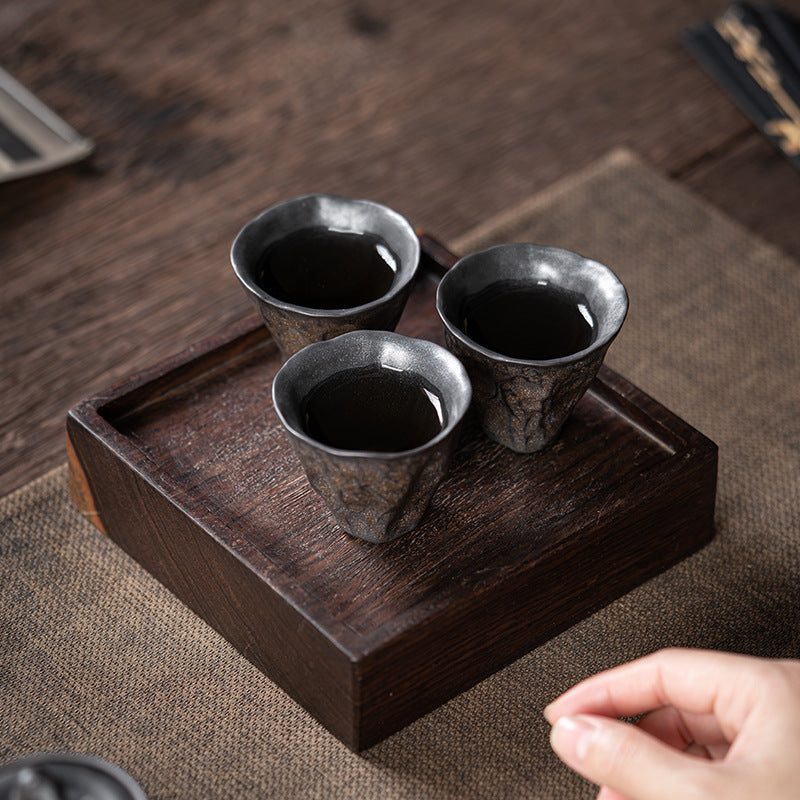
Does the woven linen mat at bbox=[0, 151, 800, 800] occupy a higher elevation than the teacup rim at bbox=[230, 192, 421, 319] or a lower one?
lower

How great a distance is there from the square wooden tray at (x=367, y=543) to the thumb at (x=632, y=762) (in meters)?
0.11

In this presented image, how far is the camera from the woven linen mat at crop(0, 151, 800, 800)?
72 cm

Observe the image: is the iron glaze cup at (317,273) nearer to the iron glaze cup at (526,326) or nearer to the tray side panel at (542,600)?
the iron glaze cup at (526,326)

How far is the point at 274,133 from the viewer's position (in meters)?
1.25

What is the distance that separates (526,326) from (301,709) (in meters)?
0.29

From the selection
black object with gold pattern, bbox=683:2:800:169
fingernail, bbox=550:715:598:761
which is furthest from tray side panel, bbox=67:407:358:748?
black object with gold pattern, bbox=683:2:800:169

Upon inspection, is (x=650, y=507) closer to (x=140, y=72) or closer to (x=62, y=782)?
(x=62, y=782)

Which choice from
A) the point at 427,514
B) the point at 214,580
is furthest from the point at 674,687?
the point at 214,580

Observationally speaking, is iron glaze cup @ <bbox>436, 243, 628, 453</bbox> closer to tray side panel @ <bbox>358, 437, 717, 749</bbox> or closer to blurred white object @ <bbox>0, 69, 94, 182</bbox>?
tray side panel @ <bbox>358, 437, 717, 749</bbox>

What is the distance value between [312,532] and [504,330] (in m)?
0.18

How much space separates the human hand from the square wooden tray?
0.10 m

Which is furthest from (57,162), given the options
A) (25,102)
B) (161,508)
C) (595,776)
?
(595,776)

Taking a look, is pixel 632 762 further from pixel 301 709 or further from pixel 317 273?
pixel 317 273

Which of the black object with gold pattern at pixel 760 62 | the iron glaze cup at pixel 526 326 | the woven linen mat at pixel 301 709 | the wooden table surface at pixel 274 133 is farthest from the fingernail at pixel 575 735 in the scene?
the black object with gold pattern at pixel 760 62
